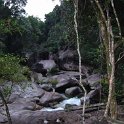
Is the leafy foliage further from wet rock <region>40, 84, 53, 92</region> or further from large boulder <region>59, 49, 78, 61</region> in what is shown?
large boulder <region>59, 49, 78, 61</region>

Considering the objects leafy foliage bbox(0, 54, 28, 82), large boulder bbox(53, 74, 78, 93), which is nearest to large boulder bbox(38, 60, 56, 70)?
large boulder bbox(53, 74, 78, 93)

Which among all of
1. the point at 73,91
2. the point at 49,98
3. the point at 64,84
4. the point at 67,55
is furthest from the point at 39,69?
the point at 49,98

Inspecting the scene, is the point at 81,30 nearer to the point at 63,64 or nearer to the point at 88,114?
the point at 88,114

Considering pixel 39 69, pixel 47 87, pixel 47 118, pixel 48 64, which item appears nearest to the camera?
pixel 47 118

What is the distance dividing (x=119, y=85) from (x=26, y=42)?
2357cm

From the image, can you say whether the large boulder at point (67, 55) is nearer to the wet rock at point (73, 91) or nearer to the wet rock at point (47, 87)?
the wet rock at point (47, 87)

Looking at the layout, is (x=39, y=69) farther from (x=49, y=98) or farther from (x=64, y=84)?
(x=49, y=98)

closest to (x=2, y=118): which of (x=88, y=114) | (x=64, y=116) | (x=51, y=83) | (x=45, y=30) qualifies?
(x=64, y=116)

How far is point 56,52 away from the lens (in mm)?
41906

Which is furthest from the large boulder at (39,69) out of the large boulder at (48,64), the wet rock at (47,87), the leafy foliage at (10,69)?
the leafy foliage at (10,69)

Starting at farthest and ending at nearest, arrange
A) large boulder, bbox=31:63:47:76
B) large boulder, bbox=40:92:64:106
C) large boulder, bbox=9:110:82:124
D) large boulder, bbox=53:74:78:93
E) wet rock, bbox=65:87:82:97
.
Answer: large boulder, bbox=31:63:47:76 < large boulder, bbox=53:74:78:93 < wet rock, bbox=65:87:82:97 < large boulder, bbox=40:92:64:106 < large boulder, bbox=9:110:82:124

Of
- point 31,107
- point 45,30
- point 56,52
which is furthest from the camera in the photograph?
point 45,30

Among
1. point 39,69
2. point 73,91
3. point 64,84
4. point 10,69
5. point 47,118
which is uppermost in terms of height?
point 10,69

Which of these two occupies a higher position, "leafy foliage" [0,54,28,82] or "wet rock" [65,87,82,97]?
"leafy foliage" [0,54,28,82]
